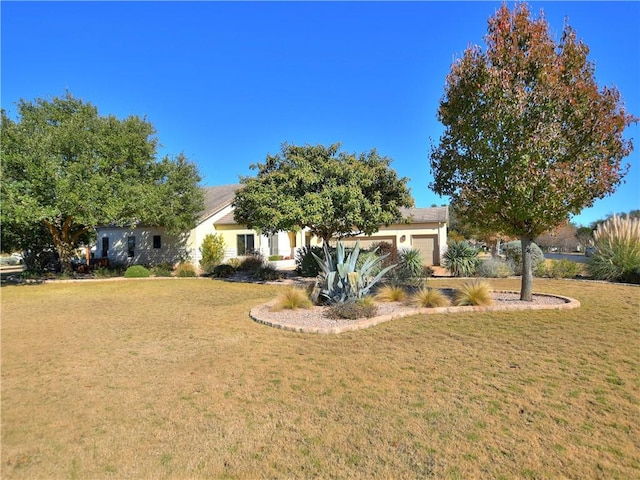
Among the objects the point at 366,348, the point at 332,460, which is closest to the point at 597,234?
the point at 366,348

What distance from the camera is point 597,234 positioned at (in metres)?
15.9

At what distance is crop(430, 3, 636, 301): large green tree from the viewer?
335 inches

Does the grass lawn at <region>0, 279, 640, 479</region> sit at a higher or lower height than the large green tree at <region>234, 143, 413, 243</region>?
lower

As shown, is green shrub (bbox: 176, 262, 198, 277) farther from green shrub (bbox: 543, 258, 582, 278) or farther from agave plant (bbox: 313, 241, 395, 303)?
green shrub (bbox: 543, 258, 582, 278)

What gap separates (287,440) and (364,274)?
22.7ft

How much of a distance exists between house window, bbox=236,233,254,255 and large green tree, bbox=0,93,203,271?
3.94 m

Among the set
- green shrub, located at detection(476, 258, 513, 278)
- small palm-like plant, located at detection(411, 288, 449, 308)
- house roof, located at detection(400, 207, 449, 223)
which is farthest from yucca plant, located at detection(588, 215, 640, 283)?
house roof, located at detection(400, 207, 449, 223)

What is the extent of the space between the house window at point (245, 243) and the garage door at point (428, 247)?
10.9 metres

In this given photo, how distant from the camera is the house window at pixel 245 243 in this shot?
24922 millimetres

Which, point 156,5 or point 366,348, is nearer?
point 366,348

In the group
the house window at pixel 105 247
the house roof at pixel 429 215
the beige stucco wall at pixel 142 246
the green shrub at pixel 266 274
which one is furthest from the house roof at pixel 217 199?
the house roof at pixel 429 215

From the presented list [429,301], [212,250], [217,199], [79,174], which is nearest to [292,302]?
[429,301]

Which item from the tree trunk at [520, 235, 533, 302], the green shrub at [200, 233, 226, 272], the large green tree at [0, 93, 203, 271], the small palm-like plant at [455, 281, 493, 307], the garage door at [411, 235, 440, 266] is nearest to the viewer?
the small palm-like plant at [455, 281, 493, 307]

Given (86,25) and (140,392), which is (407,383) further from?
(86,25)
